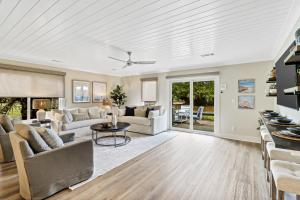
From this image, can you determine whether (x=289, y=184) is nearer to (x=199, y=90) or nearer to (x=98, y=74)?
(x=199, y=90)

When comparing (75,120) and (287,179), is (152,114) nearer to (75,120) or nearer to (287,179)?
(75,120)

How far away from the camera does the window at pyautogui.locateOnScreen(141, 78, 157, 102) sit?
644 centimetres

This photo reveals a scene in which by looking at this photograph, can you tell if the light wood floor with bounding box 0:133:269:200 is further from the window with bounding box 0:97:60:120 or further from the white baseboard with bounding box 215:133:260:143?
the window with bounding box 0:97:60:120

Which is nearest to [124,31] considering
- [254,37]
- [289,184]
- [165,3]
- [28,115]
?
[165,3]

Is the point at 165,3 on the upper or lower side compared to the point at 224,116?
upper

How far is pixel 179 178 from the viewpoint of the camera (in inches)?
96.0

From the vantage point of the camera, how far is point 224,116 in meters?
4.94

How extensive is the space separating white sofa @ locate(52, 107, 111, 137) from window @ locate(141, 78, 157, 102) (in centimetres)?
199

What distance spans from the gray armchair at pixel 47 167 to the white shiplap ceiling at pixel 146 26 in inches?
66.1

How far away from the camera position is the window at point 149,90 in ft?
21.1

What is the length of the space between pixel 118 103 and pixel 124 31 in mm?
4852

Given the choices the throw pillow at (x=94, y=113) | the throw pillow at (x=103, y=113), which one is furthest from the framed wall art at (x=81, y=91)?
the throw pillow at (x=103, y=113)

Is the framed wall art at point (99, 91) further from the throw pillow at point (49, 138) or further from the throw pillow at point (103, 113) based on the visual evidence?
the throw pillow at point (49, 138)

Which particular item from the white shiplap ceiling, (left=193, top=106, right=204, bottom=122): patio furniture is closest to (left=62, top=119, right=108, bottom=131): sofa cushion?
the white shiplap ceiling
